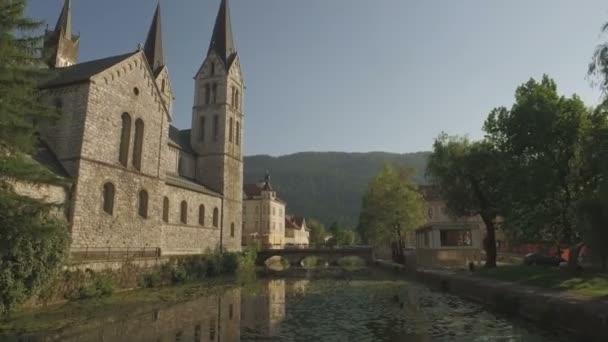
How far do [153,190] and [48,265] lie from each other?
53.3ft

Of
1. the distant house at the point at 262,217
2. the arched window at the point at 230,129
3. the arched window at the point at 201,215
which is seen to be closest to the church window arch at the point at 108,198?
the arched window at the point at 201,215

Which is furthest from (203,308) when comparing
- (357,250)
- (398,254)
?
(357,250)

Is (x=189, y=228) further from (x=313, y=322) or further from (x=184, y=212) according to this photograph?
(x=313, y=322)

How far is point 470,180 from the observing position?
34281 mm

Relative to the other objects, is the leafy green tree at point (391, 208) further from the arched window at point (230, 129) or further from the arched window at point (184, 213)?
Result: the arched window at point (184, 213)

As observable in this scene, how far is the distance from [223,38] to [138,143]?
27.7m

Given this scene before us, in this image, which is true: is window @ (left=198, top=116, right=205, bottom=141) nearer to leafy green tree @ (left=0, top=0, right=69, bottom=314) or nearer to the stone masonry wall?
the stone masonry wall

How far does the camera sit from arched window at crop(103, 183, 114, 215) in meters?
28.9

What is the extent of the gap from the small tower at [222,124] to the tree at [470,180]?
24429 millimetres

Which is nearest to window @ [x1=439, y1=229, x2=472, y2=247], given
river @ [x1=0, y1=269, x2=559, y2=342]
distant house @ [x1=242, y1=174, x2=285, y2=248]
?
river @ [x1=0, y1=269, x2=559, y2=342]

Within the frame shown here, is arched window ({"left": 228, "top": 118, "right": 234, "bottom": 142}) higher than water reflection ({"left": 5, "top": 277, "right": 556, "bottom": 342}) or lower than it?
higher

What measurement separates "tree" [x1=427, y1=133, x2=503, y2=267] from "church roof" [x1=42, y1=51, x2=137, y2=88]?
26400 mm

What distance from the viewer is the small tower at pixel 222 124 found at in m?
50.4

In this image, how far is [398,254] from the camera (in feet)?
184
